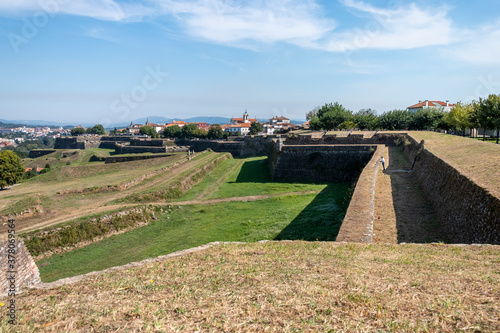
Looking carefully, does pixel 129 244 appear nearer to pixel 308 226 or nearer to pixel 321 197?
pixel 308 226

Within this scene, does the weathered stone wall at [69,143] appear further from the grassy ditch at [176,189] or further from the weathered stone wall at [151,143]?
the grassy ditch at [176,189]

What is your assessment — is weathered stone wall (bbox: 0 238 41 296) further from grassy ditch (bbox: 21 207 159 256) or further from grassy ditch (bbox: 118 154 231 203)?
Answer: grassy ditch (bbox: 118 154 231 203)

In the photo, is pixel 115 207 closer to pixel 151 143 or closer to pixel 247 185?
pixel 247 185

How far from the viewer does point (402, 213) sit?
12094 millimetres

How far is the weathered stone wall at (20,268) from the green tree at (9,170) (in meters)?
33.7

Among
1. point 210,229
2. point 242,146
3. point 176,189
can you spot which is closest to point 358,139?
point 176,189

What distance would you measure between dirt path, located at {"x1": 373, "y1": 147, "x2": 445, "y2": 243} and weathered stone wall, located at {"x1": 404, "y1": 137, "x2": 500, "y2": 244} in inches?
15.3

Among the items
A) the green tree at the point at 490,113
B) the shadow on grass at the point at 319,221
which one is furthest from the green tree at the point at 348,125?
the shadow on grass at the point at 319,221

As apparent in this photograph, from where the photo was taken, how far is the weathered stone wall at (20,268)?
9384 millimetres

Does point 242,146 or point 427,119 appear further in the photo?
point 242,146

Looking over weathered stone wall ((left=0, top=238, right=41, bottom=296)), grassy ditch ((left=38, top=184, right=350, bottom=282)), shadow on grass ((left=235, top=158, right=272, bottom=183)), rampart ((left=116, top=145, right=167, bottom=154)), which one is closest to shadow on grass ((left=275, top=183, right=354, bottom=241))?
grassy ditch ((left=38, top=184, right=350, bottom=282))

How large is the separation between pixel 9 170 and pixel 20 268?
35517 mm

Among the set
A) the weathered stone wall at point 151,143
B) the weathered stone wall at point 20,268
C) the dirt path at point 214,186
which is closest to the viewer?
the weathered stone wall at point 20,268

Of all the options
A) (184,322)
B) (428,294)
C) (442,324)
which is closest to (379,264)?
(428,294)
